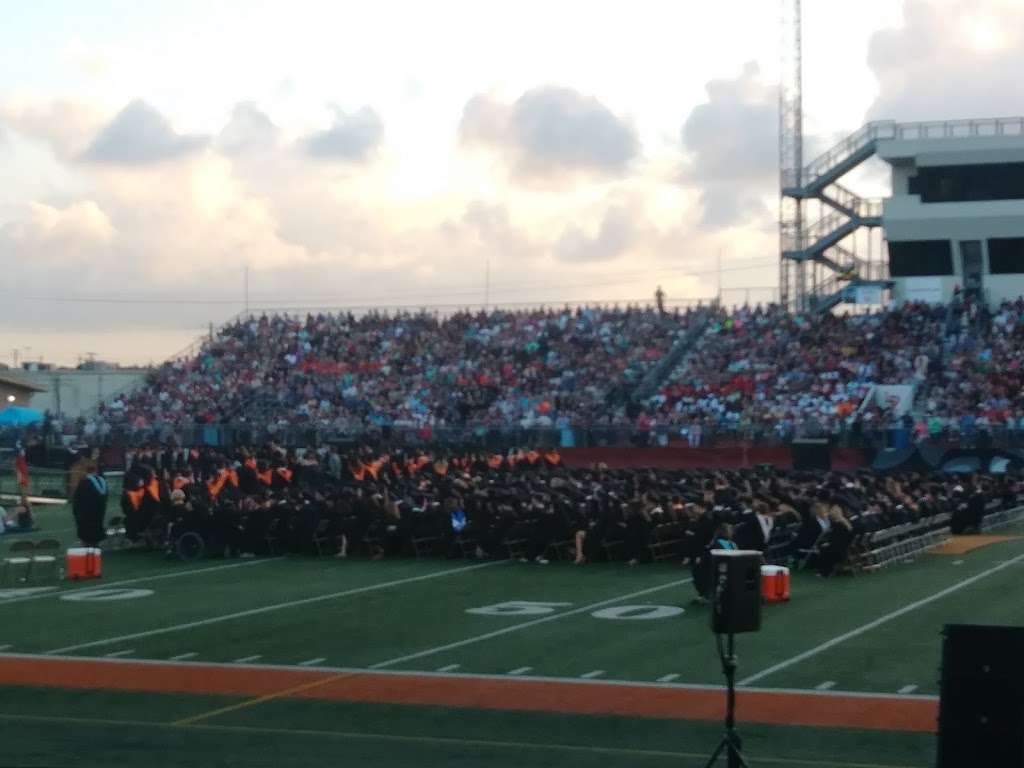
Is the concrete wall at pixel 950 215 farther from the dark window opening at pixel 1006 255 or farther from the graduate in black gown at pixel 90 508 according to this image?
the graduate in black gown at pixel 90 508

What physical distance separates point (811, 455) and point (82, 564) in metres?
21.9

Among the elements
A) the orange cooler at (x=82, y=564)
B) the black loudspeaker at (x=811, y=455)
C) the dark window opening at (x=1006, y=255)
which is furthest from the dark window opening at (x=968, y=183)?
the orange cooler at (x=82, y=564)

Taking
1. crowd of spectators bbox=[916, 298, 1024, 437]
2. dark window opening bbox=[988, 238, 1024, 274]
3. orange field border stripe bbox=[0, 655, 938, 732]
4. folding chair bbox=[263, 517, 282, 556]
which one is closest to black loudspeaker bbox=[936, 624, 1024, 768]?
orange field border stripe bbox=[0, 655, 938, 732]

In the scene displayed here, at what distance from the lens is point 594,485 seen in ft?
99.6

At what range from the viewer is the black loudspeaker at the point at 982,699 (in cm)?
871

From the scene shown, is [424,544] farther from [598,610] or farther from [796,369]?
[796,369]

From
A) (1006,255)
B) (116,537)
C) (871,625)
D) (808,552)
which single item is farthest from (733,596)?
(1006,255)

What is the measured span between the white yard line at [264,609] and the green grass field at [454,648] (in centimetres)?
4

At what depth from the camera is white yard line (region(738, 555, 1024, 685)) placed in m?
16.3

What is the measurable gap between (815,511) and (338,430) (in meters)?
26.3

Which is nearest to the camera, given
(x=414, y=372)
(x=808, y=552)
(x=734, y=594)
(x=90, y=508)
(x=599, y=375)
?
(x=734, y=594)

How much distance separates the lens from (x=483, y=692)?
15414mm

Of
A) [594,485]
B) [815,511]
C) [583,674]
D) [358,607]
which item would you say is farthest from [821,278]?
[583,674]

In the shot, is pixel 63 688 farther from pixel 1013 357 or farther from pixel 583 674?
pixel 1013 357
